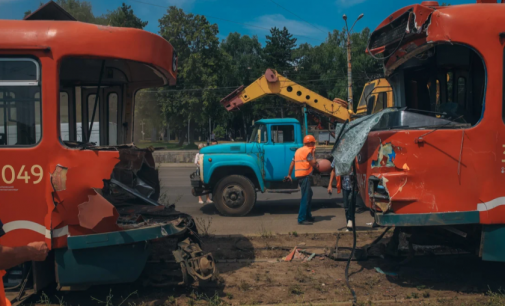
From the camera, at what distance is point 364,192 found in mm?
5457

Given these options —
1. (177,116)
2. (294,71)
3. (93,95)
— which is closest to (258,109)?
(294,71)

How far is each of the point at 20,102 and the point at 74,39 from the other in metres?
0.89

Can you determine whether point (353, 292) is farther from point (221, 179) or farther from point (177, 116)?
point (177, 116)

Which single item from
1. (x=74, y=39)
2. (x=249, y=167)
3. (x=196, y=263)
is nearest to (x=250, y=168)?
(x=249, y=167)

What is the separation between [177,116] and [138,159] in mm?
39090

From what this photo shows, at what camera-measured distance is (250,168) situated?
1015 cm

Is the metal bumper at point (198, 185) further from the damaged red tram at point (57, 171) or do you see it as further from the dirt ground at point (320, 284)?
the damaged red tram at point (57, 171)

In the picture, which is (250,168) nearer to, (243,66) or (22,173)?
(22,173)

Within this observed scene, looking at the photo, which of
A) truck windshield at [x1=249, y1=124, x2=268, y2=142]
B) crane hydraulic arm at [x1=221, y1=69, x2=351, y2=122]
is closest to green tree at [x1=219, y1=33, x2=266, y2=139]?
crane hydraulic arm at [x1=221, y1=69, x2=351, y2=122]

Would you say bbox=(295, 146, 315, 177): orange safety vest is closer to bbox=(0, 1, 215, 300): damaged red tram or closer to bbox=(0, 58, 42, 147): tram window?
bbox=(0, 1, 215, 300): damaged red tram

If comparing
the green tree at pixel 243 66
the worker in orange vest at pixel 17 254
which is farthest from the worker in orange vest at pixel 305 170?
the green tree at pixel 243 66

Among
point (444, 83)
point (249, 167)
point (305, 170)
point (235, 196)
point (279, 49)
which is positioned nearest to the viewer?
point (444, 83)

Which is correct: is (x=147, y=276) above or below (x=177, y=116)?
below

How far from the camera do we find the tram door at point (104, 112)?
21.5 ft
